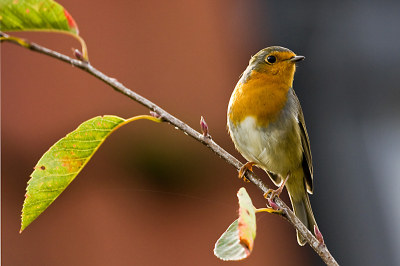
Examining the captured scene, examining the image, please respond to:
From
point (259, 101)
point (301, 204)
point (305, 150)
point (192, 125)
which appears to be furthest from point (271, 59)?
point (192, 125)

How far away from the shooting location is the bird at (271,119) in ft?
4.50

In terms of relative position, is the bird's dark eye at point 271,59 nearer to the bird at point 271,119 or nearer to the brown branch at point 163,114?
the bird at point 271,119

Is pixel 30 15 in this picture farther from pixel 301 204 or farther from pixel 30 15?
pixel 301 204

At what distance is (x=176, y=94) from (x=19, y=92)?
3.34 feet

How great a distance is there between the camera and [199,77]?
9.92 ft

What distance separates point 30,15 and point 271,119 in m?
0.92

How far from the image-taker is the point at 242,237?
1.76 feet

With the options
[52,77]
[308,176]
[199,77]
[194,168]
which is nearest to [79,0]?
[52,77]

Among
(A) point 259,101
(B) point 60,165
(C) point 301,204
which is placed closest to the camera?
(B) point 60,165

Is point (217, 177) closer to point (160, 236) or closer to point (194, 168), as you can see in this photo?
point (194, 168)

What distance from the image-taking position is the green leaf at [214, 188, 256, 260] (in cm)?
54

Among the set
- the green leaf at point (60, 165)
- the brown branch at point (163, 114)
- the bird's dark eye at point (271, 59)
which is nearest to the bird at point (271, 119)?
the bird's dark eye at point (271, 59)

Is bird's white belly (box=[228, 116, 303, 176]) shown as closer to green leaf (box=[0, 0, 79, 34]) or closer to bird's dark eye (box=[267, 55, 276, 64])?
bird's dark eye (box=[267, 55, 276, 64])

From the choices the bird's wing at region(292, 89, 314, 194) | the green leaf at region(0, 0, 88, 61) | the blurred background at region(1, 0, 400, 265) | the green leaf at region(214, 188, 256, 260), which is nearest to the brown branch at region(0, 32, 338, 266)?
the green leaf at region(0, 0, 88, 61)
